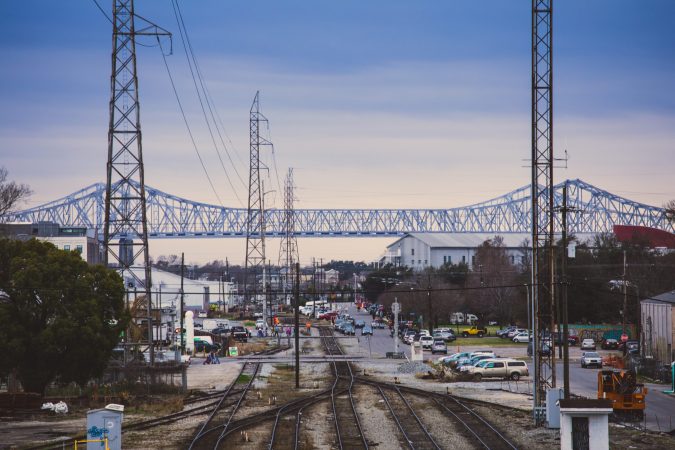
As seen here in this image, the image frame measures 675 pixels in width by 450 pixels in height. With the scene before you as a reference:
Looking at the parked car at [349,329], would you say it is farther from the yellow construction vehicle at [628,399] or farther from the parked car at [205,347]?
the yellow construction vehicle at [628,399]

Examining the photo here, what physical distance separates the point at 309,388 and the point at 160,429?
1888 centimetres

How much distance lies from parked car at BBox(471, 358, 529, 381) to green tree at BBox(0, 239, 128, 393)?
22251 mm

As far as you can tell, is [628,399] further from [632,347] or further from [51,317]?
[632,347]

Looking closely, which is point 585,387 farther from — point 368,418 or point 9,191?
point 9,191

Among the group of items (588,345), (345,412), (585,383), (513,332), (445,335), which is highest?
(513,332)

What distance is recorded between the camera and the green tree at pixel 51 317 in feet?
141

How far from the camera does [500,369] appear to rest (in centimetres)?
5956

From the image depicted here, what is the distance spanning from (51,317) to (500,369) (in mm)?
25963

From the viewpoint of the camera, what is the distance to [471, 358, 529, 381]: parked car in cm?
5925

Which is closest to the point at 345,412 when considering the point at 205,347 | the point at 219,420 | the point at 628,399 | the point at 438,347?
the point at 219,420

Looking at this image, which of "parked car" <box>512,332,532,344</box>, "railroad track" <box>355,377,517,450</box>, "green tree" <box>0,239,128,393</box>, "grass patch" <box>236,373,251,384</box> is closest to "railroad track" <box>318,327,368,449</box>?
"railroad track" <box>355,377,517,450</box>

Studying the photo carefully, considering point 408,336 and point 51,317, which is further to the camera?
point 408,336

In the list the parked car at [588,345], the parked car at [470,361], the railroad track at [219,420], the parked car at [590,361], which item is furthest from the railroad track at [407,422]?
the parked car at [588,345]

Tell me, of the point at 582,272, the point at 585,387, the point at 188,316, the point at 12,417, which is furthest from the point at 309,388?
the point at 582,272
